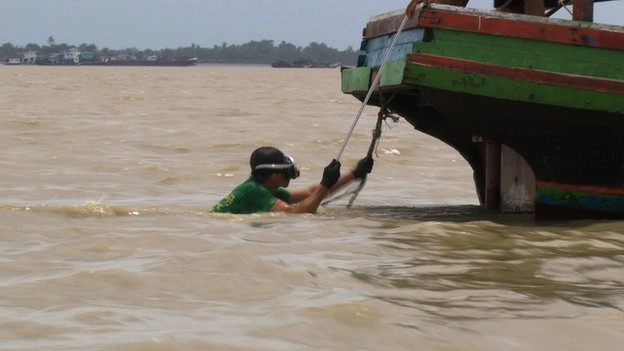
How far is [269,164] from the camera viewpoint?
752 centimetres

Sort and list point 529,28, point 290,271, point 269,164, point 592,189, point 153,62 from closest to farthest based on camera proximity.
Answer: point 290,271 < point 529,28 < point 592,189 < point 269,164 < point 153,62

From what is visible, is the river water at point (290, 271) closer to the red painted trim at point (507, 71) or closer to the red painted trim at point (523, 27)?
the red painted trim at point (507, 71)

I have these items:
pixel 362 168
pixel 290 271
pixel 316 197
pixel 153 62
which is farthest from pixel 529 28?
pixel 153 62

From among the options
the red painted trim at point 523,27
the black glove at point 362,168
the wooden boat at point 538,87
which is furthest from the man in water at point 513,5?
the black glove at point 362,168

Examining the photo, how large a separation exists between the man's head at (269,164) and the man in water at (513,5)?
1.16 metres

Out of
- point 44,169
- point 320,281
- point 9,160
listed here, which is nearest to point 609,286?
point 320,281

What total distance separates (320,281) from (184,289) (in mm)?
603

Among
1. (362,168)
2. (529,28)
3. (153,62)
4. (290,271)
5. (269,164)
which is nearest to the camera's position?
(290,271)

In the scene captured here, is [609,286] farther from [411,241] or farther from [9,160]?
[9,160]

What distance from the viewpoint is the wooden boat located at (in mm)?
6914

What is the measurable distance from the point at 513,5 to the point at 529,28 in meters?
1.17

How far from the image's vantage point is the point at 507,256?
Answer: 6.07 meters

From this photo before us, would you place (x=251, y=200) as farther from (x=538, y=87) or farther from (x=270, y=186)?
(x=538, y=87)

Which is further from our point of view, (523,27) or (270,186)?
(270,186)
